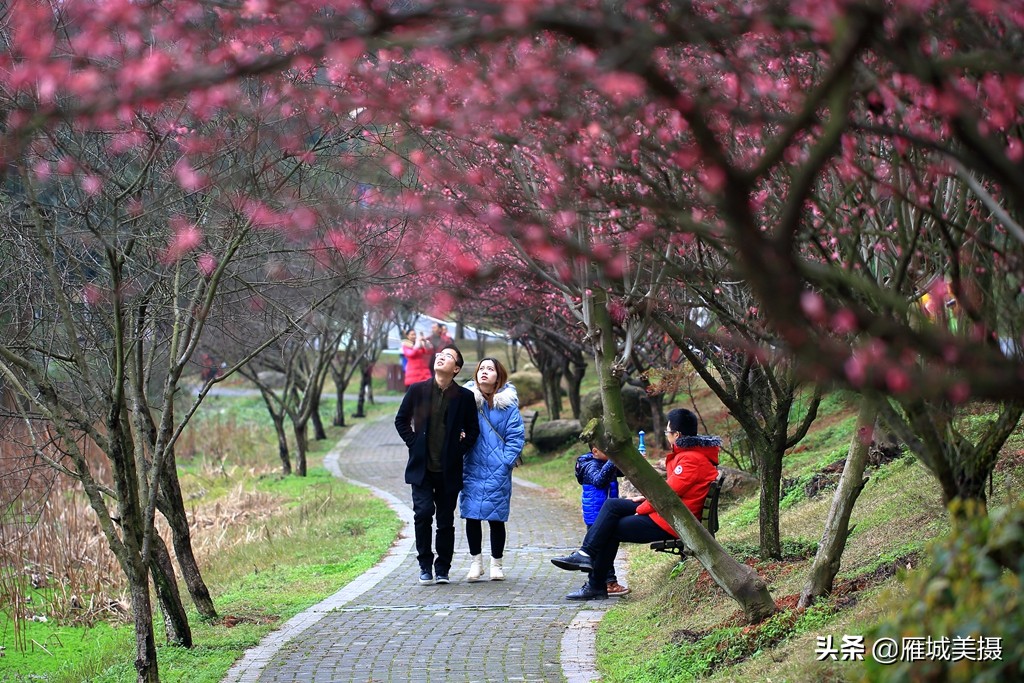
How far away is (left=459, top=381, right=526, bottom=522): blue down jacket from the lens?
33.0 ft

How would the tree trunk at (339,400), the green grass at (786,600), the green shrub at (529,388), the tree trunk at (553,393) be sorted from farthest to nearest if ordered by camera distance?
the green shrub at (529,388)
the tree trunk at (339,400)
the tree trunk at (553,393)
the green grass at (786,600)

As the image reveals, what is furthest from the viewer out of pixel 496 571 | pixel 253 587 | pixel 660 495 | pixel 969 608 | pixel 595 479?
pixel 253 587

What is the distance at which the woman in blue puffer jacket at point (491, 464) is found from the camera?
10070mm

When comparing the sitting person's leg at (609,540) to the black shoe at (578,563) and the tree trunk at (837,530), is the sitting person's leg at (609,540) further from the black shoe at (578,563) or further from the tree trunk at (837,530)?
the tree trunk at (837,530)

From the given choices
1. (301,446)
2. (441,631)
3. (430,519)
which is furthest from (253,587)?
(301,446)

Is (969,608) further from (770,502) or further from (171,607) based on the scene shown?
(171,607)

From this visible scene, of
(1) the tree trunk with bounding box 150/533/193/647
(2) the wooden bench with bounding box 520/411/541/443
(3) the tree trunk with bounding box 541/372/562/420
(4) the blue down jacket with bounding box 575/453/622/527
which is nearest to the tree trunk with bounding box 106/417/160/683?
(1) the tree trunk with bounding box 150/533/193/647

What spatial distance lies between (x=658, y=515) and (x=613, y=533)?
2.33 ft

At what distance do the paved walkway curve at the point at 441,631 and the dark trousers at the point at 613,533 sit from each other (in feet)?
Answer: 1.00

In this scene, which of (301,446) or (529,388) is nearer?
(301,446)

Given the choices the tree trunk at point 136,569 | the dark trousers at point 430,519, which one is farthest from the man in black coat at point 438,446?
the tree trunk at point 136,569

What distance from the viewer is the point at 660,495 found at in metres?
6.91

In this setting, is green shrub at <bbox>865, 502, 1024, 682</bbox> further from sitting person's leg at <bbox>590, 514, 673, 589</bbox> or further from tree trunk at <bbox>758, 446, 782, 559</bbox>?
sitting person's leg at <bbox>590, 514, 673, 589</bbox>

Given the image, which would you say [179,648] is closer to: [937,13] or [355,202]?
[355,202]
